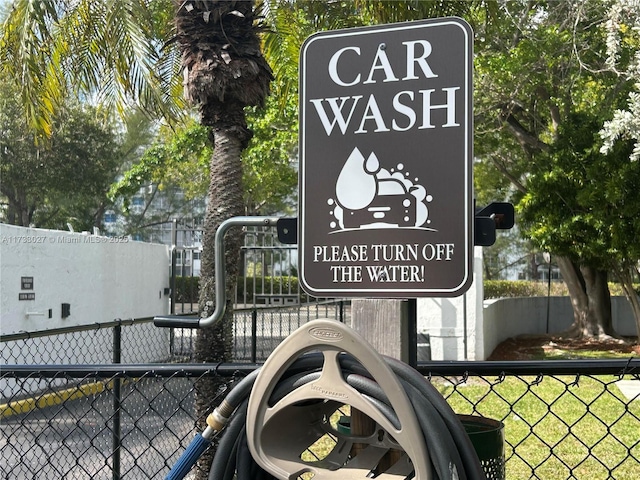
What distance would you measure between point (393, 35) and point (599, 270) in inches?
615

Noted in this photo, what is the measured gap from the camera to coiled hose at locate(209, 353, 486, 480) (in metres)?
1.39

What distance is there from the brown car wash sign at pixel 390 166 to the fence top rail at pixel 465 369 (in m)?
0.33

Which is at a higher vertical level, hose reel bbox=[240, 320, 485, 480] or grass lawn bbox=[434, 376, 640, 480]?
hose reel bbox=[240, 320, 485, 480]

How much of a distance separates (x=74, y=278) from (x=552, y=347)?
9.85m

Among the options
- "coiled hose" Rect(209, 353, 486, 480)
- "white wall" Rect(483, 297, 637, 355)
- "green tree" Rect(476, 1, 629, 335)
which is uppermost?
"green tree" Rect(476, 1, 629, 335)

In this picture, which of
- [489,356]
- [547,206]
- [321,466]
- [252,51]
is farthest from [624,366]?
[547,206]

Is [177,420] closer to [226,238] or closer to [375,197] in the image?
[226,238]

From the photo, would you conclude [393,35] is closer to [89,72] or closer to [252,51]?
[252,51]

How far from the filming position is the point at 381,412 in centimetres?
144

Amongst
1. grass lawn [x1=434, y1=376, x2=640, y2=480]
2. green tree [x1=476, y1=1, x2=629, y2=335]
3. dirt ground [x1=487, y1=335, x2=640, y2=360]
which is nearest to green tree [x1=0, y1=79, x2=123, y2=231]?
green tree [x1=476, y1=1, x2=629, y2=335]

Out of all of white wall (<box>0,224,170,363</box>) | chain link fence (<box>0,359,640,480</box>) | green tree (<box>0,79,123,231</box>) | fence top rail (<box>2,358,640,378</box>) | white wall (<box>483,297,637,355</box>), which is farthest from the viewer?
green tree (<box>0,79,123,231</box>)

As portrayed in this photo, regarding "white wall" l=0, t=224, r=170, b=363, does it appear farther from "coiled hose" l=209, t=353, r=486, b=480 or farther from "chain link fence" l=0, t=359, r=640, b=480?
"coiled hose" l=209, t=353, r=486, b=480

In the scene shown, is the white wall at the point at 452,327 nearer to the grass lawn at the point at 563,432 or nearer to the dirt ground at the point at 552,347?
the grass lawn at the point at 563,432

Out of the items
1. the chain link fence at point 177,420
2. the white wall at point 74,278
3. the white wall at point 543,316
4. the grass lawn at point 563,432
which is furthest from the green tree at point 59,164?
the grass lawn at point 563,432
